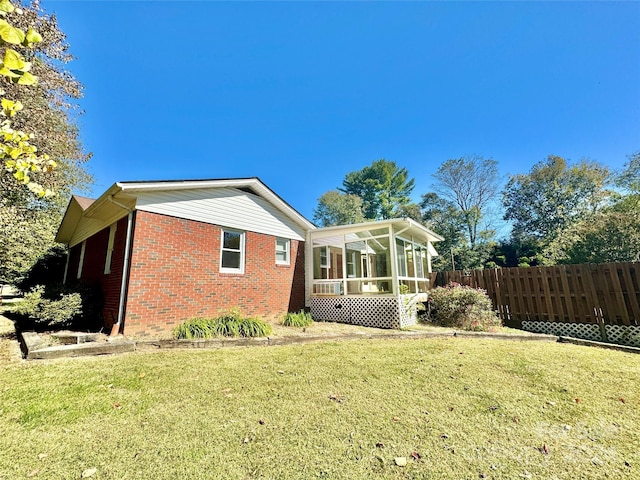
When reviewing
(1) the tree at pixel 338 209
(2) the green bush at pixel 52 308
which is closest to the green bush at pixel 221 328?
(2) the green bush at pixel 52 308

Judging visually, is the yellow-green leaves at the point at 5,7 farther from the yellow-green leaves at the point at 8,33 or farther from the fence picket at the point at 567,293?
the fence picket at the point at 567,293

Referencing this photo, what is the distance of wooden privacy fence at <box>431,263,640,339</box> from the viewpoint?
762cm

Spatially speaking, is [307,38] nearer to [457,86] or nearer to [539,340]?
[457,86]

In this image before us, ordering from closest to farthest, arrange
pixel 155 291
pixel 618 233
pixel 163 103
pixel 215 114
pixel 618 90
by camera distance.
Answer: pixel 155 291 → pixel 618 90 → pixel 163 103 → pixel 215 114 → pixel 618 233

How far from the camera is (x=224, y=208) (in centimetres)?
916

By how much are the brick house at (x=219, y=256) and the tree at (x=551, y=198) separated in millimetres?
21686

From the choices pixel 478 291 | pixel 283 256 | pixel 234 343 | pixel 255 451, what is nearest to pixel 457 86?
pixel 478 291

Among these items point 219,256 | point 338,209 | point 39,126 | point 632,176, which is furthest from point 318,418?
point 632,176

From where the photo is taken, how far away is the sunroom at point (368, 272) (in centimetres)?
972

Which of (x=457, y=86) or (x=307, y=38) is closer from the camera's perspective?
(x=307, y=38)

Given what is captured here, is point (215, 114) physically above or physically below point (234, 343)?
above

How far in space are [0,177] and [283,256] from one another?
9.68 meters

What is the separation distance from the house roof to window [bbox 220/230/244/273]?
1.67m

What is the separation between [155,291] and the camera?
7191mm
